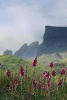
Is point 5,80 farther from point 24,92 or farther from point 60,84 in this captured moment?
point 60,84

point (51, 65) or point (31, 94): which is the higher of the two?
point (51, 65)

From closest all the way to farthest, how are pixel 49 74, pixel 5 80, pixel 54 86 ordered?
pixel 49 74 < pixel 54 86 < pixel 5 80

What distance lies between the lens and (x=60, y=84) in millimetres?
8656

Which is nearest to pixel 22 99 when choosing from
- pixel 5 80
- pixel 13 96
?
pixel 13 96

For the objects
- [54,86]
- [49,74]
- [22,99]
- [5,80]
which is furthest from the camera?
[5,80]

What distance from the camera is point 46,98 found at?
8391mm

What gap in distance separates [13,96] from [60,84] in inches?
58.0

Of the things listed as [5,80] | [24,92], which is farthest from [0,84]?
[24,92]

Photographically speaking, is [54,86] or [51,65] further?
[54,86]

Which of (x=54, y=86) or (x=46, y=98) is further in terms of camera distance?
(x=54, y=86)

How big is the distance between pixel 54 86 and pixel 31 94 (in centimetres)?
168

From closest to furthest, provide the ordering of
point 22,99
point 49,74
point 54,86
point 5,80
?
point 22,99, point 49,74, point 54,86, point 5,80

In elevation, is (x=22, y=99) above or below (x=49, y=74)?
below

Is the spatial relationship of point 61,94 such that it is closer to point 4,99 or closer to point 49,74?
point 49,74
